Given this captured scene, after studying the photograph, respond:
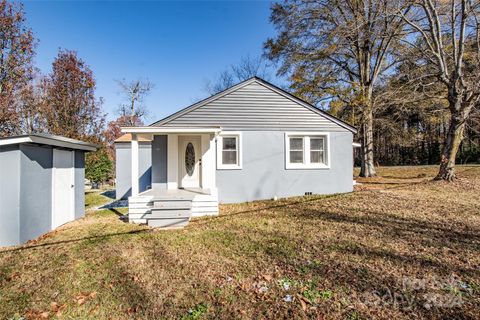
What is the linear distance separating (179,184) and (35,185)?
157 inches

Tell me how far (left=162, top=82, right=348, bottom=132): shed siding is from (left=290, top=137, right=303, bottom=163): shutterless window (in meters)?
0.47

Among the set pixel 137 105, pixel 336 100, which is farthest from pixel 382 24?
pixel 137 105

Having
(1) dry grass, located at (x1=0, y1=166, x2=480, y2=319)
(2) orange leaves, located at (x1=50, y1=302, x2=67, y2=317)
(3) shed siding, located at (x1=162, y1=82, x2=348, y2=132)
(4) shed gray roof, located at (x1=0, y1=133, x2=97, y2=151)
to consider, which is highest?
(3) shed siding, located at (x1=162, y1=82, x2=348, y2=132)

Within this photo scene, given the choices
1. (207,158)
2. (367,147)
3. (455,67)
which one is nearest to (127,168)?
(207,158)

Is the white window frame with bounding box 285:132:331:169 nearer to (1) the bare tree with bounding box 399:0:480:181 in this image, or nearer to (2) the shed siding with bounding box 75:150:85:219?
(1) the bare tree with bounding box 399:0:480:181

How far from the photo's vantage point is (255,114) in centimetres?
897

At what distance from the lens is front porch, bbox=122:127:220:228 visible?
610cm

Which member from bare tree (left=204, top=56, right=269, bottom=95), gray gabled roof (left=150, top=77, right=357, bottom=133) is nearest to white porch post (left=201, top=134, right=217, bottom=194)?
gray gabled roof (left=150, top=77, right=357, bottom=133)

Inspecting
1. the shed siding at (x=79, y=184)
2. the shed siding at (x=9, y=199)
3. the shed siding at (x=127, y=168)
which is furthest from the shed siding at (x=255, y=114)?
the shed siding at (x=127, y=168)

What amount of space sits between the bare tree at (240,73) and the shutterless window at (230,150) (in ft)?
61.5

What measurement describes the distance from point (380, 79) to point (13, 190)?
18.4 meters

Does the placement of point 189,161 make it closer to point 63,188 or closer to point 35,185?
point 63,188

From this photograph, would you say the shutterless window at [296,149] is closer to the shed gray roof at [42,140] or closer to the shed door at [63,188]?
the shed gray roof at [42,140]

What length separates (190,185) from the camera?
27.9ft
